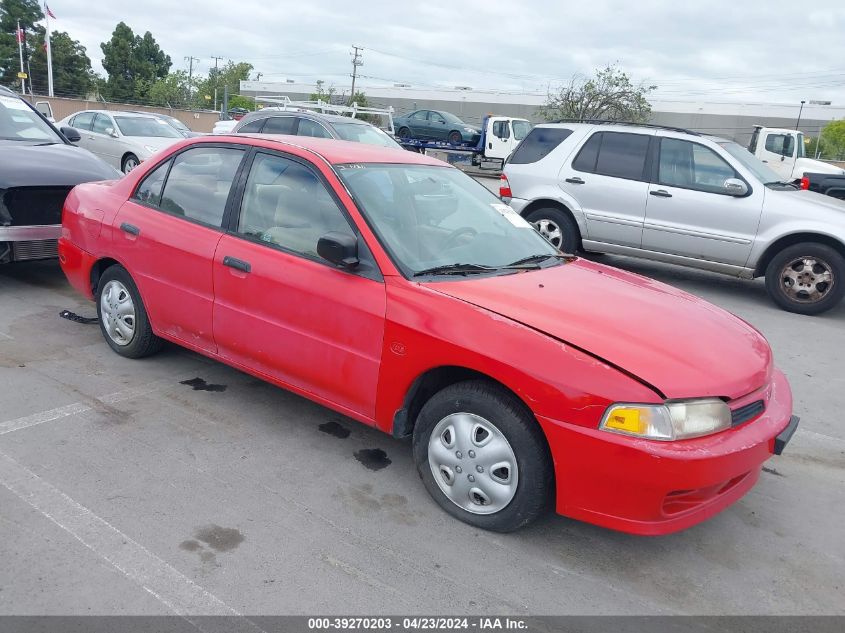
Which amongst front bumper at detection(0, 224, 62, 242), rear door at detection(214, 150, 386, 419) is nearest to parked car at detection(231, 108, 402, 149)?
front bumper at detection(0, 224, 62, 242)

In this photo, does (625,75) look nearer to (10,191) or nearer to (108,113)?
(108,113)

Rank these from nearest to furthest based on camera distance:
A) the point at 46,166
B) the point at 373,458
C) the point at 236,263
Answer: the point at 373,458, the point at 236,263, the point at 46,166

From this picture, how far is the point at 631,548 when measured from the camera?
10.6 feet

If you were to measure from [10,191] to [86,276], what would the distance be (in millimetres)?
1638

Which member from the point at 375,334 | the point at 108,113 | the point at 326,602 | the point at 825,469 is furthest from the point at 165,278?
the point at 108,113

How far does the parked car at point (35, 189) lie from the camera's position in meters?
6.07

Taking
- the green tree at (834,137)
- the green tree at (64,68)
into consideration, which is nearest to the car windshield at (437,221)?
the green tree at (834,137)

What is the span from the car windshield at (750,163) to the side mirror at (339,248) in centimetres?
617

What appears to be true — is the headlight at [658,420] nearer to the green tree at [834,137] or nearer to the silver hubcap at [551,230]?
the silver hubcap at [551,230]

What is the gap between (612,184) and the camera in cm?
860

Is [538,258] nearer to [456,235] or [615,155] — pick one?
[456,235]

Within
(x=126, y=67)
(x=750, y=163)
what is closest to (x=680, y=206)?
(x=750, y=163)

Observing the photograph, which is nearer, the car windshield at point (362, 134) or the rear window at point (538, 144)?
the rear window at point (538, 144)

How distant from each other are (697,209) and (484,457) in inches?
234
